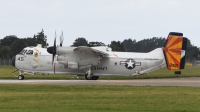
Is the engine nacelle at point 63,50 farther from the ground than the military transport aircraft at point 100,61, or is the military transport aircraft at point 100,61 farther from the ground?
the engine nacelle at point 63,50

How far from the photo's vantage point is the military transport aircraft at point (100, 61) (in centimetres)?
3931

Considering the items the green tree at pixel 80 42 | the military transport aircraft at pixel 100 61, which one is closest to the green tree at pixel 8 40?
the green tree at pixel 80 42

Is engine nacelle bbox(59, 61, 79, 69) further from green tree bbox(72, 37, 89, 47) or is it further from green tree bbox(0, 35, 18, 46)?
green tree bbox(0, 35, 18, 46)

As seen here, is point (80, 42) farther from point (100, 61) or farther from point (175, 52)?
point (175, 52)

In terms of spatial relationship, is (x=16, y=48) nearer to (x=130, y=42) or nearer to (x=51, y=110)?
(x=130, y=42)

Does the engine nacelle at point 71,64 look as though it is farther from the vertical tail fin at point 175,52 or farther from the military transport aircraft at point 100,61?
the vertical tail fin at point 175,52

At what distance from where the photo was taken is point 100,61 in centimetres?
4000

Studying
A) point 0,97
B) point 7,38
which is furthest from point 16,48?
point 0,97

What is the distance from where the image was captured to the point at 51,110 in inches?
653

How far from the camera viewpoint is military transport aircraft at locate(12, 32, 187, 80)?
39.3m

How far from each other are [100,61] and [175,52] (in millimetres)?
6927

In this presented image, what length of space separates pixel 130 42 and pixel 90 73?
130486 mm

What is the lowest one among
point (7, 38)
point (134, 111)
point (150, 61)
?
point (134, 111)

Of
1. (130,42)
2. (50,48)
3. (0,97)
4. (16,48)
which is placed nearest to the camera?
(0,97)
